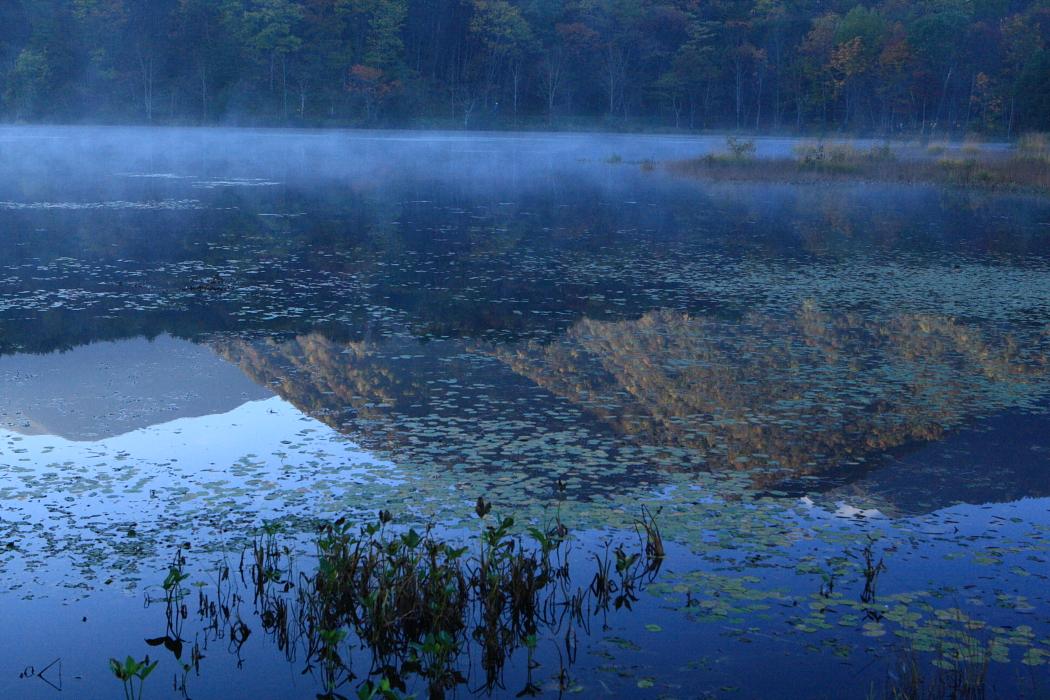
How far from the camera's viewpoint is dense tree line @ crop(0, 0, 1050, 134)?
83.6 metres

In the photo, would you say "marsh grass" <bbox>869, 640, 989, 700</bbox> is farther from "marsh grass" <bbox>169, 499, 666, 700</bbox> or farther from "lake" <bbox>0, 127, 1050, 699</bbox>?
"marsh grass" <bbox>169, 499, 666, 700</bbox>

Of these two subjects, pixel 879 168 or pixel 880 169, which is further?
pixel 879 168

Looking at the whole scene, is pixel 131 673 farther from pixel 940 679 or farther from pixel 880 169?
pixel 880 169

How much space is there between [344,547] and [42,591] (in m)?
1.50

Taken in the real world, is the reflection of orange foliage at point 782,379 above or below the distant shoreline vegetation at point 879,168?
below

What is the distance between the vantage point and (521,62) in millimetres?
94938

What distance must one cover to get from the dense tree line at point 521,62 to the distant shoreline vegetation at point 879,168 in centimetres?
3994

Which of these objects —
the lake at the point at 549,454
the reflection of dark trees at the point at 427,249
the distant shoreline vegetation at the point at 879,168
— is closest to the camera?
the lake at the point at 549,454

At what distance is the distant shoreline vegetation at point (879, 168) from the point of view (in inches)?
1336

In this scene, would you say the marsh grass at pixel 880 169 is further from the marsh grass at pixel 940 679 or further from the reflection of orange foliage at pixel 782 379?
the marsh grass at pixel 940 679

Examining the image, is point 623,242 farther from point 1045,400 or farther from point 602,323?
point 1045,400

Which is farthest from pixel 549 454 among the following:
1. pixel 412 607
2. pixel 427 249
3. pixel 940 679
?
pixel 427 249

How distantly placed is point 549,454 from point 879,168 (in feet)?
107

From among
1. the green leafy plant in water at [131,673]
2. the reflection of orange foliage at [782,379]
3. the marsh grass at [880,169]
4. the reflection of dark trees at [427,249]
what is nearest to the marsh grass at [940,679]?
the reflection of orange foliage at [782,379]
